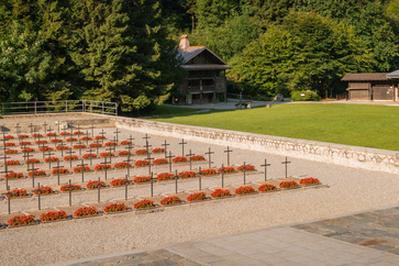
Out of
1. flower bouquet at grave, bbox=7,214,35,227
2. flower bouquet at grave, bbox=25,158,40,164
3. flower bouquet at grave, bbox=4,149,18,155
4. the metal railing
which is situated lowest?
flower bouquet at grave, bbox=7,214,35,227

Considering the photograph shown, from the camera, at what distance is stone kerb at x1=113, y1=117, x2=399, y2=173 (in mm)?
21781

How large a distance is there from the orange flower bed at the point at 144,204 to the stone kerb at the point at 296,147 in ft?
31.0

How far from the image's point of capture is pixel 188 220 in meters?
15.3

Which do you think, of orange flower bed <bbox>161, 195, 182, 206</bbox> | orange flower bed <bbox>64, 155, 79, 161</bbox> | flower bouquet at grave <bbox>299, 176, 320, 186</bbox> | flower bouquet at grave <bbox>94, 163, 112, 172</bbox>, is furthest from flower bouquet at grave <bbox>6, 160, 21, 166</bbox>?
flower bouquet at grave <bbox>299, 176, 320, 186</bbox>

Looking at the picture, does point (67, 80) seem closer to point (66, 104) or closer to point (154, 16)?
point (66, 104)

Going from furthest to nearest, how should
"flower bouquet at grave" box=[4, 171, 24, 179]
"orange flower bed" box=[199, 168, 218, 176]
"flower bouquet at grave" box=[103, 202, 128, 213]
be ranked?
"flower bouquet at grave" box=[4, 171, 24, 179] < "orange flower bed" box=[199, 168, 218, 176] < "flower bouquet at grave" box=[103, 202, 128, 213]

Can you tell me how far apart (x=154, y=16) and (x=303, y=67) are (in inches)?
875

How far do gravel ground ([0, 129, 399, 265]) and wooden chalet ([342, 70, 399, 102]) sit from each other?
4160 centimetres

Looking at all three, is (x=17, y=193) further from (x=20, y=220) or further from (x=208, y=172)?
(x=208, y=172)

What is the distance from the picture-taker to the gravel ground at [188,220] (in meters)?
12.9

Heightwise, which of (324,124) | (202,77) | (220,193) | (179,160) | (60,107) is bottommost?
(220,193)

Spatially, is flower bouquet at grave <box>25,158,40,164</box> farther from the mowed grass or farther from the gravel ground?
the mowed grass

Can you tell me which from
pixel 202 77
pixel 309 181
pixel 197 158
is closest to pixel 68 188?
pixel 197 158

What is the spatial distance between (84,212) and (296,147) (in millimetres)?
12436
